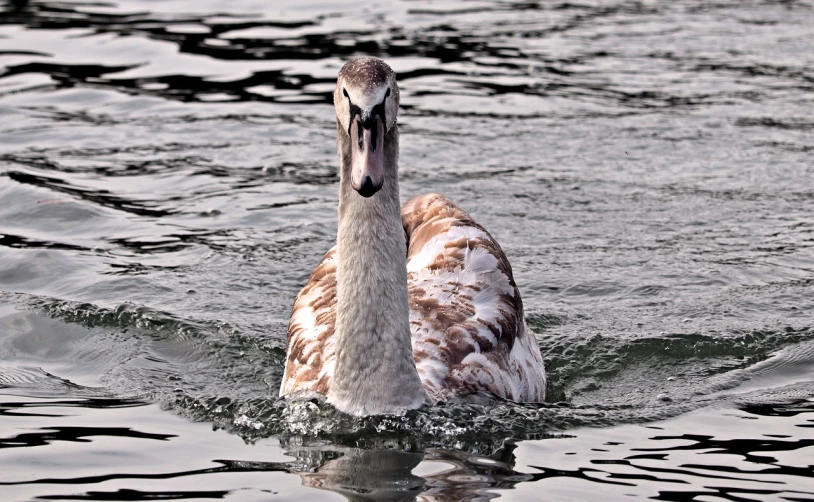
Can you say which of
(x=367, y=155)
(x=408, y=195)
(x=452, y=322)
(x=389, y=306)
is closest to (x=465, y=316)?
(x=452, y=322)

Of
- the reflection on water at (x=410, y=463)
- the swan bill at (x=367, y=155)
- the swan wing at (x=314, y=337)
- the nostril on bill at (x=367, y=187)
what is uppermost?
the swan bill at (x=367, y=155)

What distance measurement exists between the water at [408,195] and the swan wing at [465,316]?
0.28 meters

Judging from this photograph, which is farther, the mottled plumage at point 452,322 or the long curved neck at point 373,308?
the mottled plumage at point 452,322

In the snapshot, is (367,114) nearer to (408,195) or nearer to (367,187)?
(367,187)

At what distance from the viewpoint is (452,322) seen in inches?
344

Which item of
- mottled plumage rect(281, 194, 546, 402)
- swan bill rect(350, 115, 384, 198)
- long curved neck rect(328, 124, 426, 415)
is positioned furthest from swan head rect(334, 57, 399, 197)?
mottled plumage rect(281, 194, 546, 402)

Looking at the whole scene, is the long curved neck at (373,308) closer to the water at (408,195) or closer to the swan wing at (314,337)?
the water at (408,195)

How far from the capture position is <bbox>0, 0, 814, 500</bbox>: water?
297 inches

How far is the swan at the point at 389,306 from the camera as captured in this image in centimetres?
738

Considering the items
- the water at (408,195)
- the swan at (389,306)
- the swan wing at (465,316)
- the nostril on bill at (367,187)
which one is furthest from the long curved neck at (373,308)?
the nostril on bill at (367,187)

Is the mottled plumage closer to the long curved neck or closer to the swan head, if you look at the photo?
the long curved neck

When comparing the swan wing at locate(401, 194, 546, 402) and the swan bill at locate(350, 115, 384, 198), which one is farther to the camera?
the swan wing at locate(401, 194, 546, 402)

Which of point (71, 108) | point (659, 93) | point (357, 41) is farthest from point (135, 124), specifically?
point (659, 93)

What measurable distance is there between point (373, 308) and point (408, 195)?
5.56 metres
